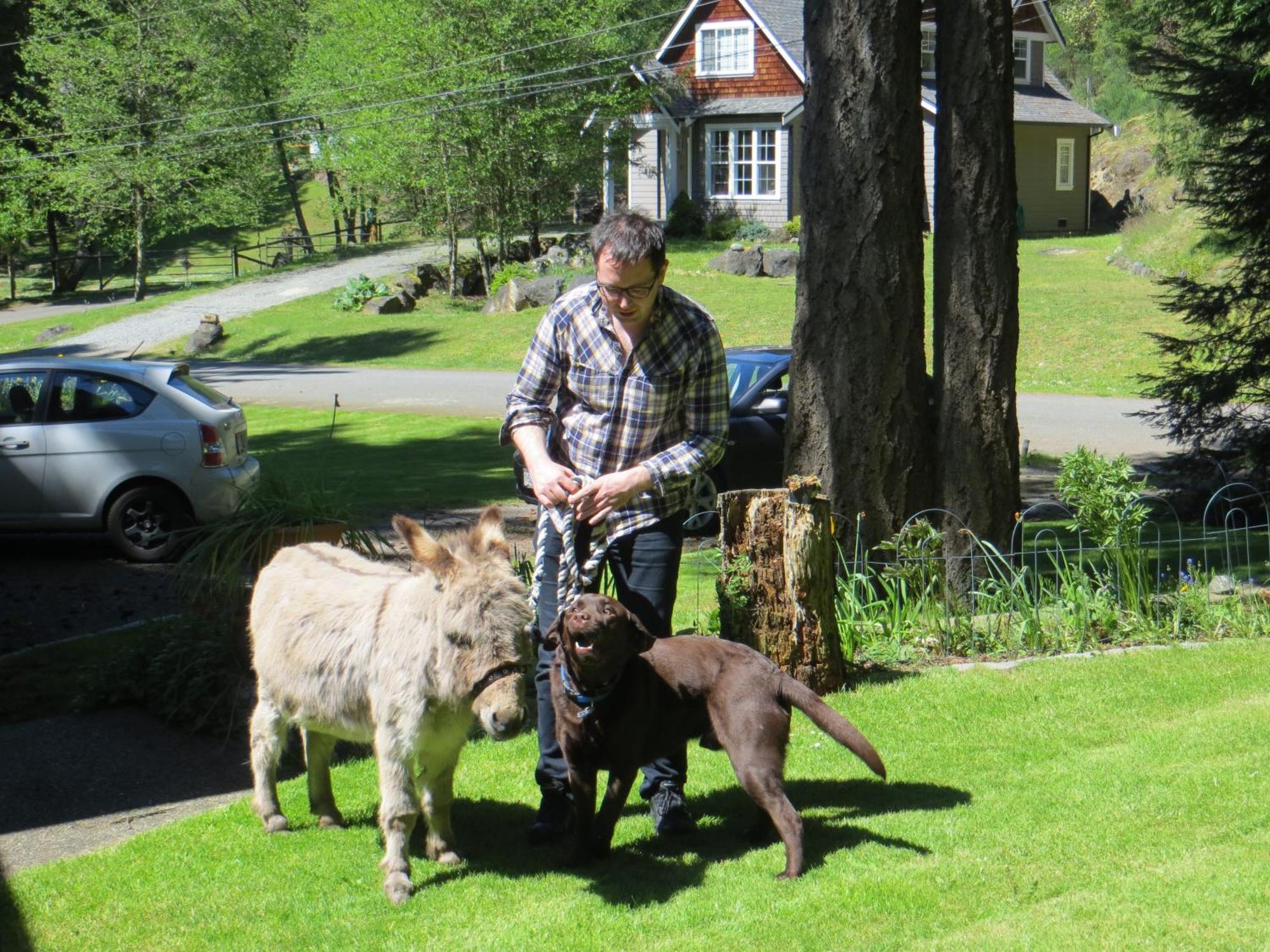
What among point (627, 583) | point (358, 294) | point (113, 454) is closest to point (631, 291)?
point (627, 583)

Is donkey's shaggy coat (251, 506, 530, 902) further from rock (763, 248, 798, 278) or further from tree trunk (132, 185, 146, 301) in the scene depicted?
tree trunk (132, 185, 146, 301)

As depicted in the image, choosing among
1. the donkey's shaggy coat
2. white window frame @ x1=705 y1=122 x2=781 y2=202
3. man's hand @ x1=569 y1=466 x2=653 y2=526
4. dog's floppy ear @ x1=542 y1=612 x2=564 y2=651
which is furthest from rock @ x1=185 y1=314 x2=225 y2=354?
man's hand @ x1=569 y1=466 x2=653 y2=526

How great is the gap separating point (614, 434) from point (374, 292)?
117 feet

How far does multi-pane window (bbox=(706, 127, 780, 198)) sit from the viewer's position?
4516 centimetres

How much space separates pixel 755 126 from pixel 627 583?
42.6 m

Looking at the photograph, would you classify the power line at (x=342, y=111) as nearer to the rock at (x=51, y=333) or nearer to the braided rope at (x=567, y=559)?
the rock at (x=51, y=333)

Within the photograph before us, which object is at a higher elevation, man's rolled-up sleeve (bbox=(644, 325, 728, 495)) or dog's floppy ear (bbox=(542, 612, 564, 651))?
man's rolled-up sleeve (bbox=(644, 325, 728, 495))

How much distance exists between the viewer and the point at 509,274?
37688mm

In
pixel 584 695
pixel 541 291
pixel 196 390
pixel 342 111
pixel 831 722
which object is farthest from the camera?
pixel 342 111

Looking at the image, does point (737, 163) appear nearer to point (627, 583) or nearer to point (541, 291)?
point (541, 291)

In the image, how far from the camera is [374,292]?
3938cm

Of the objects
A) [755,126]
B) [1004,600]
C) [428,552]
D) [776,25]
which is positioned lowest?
[1004,600]

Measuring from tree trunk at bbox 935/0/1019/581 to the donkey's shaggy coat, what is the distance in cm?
436

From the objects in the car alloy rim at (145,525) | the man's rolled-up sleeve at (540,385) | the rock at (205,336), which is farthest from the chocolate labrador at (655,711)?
the rock at (205,336)
